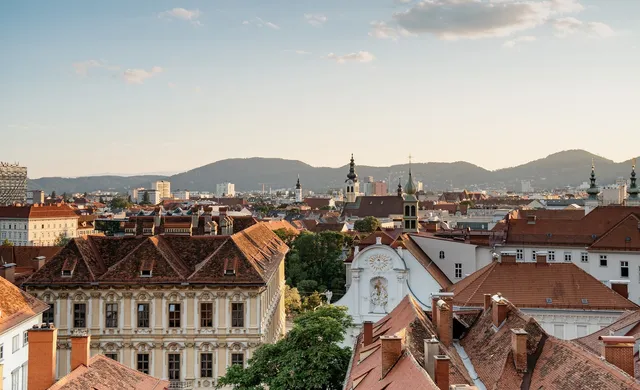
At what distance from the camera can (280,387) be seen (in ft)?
91.8

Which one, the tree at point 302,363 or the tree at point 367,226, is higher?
the tree at point 367,226

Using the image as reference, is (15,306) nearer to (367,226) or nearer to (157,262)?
(157,262)

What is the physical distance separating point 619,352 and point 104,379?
51.1 feet

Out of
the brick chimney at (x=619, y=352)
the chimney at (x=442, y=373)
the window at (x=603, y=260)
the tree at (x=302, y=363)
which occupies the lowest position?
the tree at (x=302, y=363)

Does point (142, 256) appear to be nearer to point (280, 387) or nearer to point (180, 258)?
point (180, 258)

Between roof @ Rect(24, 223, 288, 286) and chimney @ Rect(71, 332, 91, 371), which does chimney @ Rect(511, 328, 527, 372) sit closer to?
chimney @ Rect(71, 332, 91, 371)

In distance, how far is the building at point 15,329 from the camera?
29438 millimetres

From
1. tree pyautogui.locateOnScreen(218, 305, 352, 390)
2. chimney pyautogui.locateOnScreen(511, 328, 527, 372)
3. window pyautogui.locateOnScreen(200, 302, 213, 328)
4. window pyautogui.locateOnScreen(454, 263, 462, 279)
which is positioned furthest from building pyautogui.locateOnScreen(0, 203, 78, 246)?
chimney pyautogui.locateOnScreen(511, 328, 527, 372)

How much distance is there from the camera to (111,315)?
37.1 m

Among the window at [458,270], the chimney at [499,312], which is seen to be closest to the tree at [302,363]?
the chimney at [499,312]

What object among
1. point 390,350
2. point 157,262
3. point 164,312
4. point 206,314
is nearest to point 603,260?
point 206,314

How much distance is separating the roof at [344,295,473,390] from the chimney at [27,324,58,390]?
9726mm

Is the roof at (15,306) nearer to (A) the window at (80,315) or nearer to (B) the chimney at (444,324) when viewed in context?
(A) the window at (80,315)

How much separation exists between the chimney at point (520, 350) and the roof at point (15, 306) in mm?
22001
